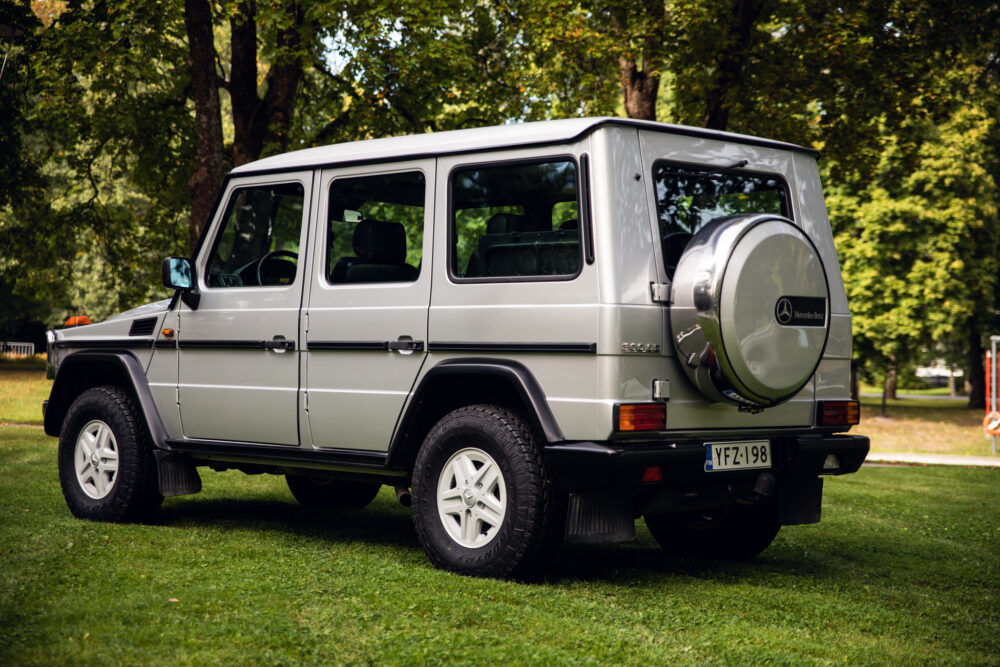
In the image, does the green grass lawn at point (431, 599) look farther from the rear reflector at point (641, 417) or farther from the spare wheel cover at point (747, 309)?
the spare wheel cover at point (747, 309)

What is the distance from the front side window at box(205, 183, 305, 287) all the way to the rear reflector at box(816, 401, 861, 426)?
3055 mm

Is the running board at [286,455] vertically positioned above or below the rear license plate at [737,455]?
below

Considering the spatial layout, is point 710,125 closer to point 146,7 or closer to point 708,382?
point 146,7

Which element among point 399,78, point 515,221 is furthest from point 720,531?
point 399,78

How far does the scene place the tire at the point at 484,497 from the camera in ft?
18.2

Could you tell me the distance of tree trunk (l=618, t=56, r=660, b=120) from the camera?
1678 centimetres

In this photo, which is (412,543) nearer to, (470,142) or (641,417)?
(641,417)

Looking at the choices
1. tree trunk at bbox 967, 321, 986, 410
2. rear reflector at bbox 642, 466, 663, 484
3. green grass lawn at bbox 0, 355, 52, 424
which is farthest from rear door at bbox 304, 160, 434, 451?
tree trunk at bbox 967, 321, 986, 410

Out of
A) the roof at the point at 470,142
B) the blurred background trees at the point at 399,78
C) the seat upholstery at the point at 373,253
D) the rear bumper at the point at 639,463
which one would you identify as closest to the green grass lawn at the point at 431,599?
the rear bumper at the point at 639,463

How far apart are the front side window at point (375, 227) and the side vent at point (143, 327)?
4.96ft

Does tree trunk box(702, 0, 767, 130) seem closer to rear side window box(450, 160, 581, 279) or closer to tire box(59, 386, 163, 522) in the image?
rear side window box(450, 160, 581, 279)

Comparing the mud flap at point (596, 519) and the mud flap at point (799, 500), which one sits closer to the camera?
the mud flap at point (596, 519)

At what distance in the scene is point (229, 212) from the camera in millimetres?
7332

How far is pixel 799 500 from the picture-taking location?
6.51 metres
